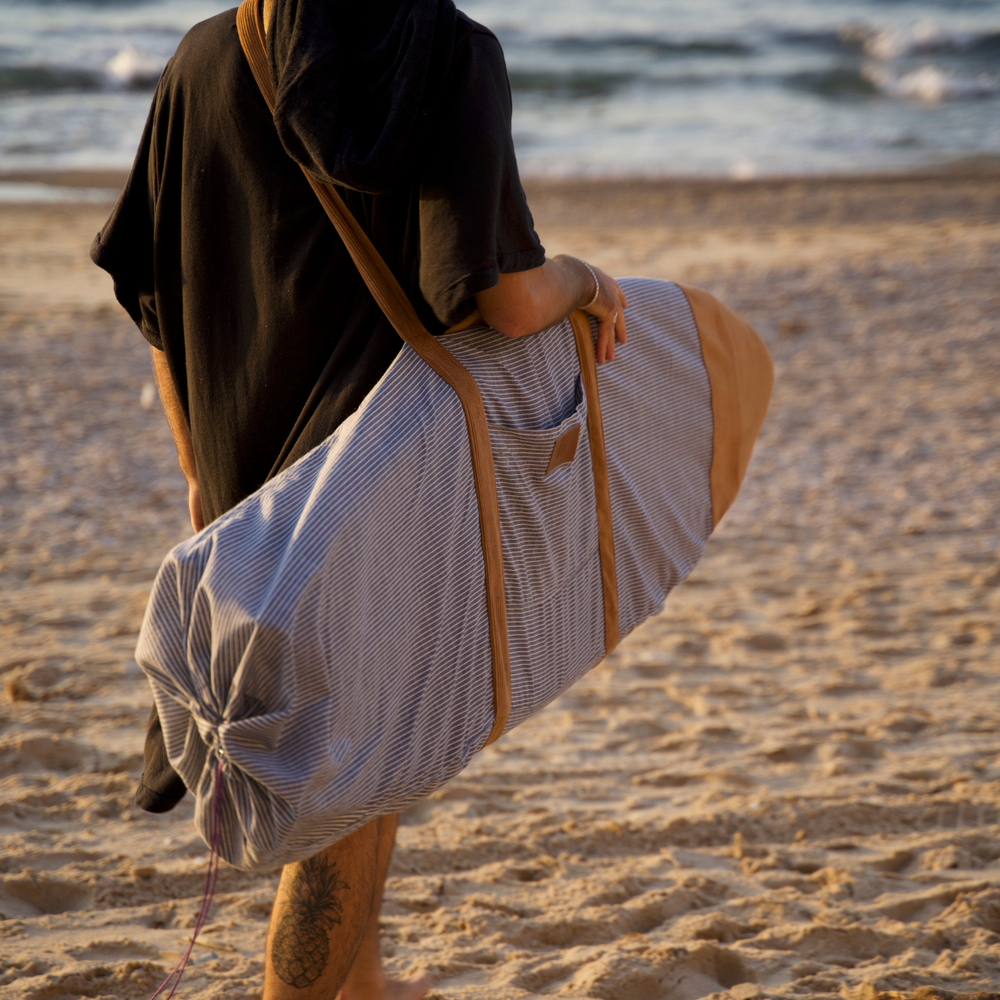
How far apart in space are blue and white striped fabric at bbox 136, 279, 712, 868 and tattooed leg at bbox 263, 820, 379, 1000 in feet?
0.84

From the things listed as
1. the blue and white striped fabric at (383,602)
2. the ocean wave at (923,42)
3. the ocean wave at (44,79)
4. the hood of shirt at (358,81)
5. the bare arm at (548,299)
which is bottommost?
the blue and white striped fabric at (383,602)

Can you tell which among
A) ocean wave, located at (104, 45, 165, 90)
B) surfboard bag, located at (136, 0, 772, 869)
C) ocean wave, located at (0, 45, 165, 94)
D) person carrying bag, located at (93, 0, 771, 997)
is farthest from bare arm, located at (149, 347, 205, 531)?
ocean wave, located at (104, 45, 165, 90)

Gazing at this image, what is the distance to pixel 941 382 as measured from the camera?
566cm

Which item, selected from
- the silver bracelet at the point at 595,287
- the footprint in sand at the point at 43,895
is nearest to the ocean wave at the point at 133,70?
the footprint in sand at the point at 43,895

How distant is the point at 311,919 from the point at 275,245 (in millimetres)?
1024

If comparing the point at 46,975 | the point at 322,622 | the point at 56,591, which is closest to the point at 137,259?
the point at 322,622

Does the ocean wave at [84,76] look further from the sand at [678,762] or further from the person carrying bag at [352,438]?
the person carrying bag at [352,438]

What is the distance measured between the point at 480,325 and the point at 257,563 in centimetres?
52

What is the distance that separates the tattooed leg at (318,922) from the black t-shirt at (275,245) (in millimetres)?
592

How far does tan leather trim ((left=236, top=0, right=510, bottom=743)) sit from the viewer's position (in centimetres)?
142

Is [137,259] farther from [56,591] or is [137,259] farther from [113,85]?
[113,85]

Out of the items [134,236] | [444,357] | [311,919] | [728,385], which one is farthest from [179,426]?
[728,385]

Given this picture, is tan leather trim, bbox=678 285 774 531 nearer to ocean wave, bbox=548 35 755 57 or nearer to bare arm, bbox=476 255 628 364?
bare arm, bbox=476 255 628 364

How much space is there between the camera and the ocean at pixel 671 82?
13.2m
